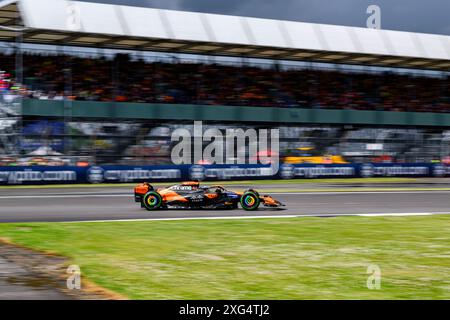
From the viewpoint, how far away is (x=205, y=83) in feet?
129

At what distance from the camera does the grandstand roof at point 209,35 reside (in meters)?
33.1

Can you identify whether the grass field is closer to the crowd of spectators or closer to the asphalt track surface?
the asphalt track surface

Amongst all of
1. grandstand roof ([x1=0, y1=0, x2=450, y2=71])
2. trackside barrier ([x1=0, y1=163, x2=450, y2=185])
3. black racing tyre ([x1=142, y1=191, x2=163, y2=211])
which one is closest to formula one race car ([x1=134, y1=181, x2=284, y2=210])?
black racing tyre ([x1=142, y1=191, x2=163, y2=211])

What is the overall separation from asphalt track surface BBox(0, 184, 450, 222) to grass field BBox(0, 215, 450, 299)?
1.84 metres

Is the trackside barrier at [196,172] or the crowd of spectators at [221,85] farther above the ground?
the crowd of spectators at [221,85]

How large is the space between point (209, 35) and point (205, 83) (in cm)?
347

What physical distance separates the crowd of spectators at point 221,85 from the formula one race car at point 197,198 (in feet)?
56.5

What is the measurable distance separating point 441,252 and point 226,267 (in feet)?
13.0

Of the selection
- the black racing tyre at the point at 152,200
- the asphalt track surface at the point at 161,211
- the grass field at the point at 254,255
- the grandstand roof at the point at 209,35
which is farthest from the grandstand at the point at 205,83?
the grass field at the point at 254,255

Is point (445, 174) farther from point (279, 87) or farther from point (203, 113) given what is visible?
point (203, 113)

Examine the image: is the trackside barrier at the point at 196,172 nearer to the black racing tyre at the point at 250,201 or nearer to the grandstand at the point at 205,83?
the grandstand at the point at 205,83

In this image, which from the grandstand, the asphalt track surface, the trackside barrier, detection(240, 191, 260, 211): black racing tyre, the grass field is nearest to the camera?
the grass field

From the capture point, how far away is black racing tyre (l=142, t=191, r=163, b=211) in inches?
701

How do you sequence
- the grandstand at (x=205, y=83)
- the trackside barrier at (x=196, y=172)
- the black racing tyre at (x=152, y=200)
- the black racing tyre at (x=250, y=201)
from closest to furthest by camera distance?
the black racing tyre at (x=152, y=200) → the black racing tyre at (x=250, y=201) → the trackside barrier at (x=196, y=172) → the grandstand at (x=205, y=83)
